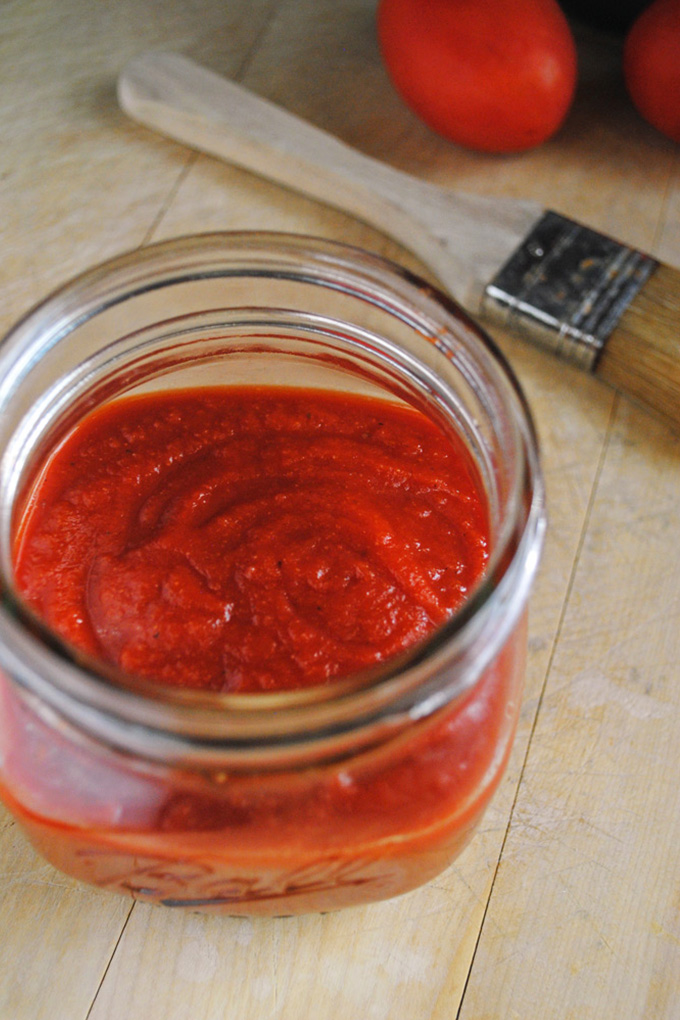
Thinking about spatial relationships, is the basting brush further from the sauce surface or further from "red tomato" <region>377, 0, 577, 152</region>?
the sauce surface

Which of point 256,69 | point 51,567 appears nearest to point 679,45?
point 256,69

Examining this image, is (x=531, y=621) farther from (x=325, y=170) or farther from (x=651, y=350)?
(x=325, y=170)

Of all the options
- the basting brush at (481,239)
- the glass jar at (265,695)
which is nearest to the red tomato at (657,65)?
the basting brush at (481,239)

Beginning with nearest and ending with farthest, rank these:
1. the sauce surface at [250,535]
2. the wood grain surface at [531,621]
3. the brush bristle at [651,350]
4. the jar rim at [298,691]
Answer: the jar rim at [298,691] → the sauce surface at [250,535] → the wood grain surface at [531,621] → the brush bristle at [651,350]

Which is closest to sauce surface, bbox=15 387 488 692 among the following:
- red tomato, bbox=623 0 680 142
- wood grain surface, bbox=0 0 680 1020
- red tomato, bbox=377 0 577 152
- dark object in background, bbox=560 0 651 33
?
wood grain surface, bbox=0 0 680 1020

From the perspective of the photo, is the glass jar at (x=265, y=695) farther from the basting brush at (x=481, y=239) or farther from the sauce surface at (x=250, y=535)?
the basting brush at (x=481, y=239)
